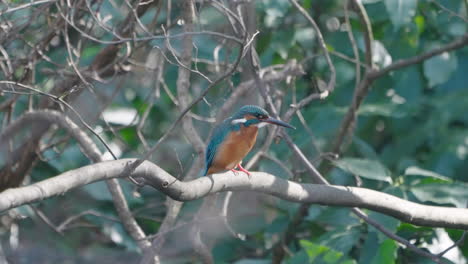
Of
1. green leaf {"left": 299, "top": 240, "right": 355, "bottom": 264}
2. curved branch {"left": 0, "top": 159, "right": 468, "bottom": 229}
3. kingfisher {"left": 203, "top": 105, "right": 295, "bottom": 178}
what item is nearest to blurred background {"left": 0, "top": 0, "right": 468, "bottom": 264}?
green leaf {"left": 299, "top": 240, "right": 355, "bottom": 264}

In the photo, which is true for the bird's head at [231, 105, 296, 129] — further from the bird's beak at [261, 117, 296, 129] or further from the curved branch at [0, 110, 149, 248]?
the curved branch at [0, 110, 149, 248]

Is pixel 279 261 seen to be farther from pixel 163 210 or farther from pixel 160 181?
pixel 160 181

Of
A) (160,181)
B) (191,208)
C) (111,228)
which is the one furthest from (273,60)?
(160,181)

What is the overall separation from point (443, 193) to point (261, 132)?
1.37 m

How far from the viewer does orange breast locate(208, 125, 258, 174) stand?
3750mm

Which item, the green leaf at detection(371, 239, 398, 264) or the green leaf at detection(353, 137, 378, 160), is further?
the green leaf at detection(353, 137, 378, 160)

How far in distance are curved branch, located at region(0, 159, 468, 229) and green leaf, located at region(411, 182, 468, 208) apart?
1.70 ft

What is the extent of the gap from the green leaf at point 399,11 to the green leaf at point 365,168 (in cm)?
74

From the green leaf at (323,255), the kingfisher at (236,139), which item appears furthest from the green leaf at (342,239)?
the kingfisher at (236,139)

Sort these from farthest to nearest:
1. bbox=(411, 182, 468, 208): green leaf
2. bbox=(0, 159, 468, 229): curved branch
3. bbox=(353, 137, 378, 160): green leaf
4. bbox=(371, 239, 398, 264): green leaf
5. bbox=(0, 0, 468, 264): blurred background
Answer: bbox=(353, 137, 378, 160): green leaf < bbox=(0, 0, 468, 264): blurred background < bbox=(411, 182, 468, 208): green leaf < bbox=(371, 239, 398, 264): green leaf < bbox=(0, 159, 468, 229): curved branch

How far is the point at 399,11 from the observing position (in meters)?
3.83

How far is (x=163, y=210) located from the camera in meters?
4.63

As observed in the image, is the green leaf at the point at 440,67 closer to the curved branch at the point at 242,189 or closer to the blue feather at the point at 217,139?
the blue feather at the point at 217,139

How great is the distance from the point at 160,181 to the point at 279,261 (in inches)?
83.9
